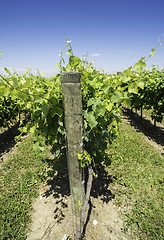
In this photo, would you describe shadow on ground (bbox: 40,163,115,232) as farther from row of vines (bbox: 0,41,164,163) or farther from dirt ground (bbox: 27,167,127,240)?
row of vines (bbox: 0,41,164,163)

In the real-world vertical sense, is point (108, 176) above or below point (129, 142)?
below

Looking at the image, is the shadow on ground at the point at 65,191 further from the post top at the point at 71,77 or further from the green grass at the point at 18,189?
the post top at the point at 71,77

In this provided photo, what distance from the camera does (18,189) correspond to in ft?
12.2

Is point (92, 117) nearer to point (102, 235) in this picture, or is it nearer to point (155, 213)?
point (102, 235)

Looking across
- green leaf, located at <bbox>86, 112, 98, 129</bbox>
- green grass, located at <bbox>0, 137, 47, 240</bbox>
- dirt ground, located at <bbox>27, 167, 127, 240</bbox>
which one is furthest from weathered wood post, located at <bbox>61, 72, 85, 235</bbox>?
green grass, located at <bbox>0, 137, 47, 240</bbox>

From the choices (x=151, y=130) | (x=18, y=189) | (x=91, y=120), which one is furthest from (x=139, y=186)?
(x=151, y=130)

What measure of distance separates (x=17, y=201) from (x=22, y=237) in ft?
3.01

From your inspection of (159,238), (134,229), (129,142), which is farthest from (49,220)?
(129,142)

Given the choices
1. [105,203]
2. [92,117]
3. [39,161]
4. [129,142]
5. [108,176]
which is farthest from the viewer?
[129,142]

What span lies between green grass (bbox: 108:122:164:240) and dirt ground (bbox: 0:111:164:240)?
0.23m

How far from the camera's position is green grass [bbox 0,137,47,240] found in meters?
2.82

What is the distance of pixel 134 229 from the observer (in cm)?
271

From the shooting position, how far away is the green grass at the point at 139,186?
2739 mm

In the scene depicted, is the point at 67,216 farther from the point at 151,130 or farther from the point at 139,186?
the point at 151,130
